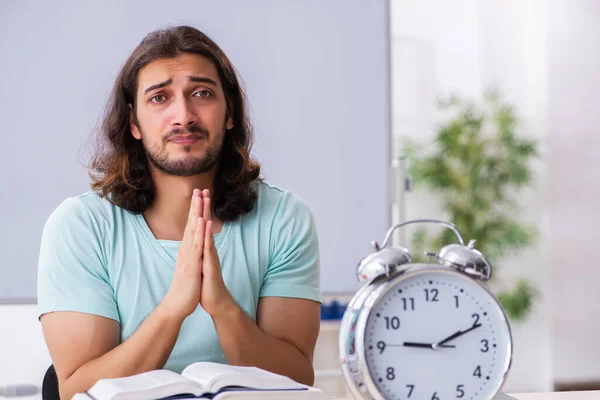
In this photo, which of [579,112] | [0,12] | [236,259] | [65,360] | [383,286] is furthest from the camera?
[579,112]

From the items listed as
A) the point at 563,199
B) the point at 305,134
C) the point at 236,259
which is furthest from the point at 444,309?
the point at 563,199

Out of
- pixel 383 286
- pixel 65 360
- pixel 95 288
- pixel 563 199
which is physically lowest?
pixel 563 199

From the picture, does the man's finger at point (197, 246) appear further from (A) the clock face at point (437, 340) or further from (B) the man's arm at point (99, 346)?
(A) the clock face at point (437, 340)

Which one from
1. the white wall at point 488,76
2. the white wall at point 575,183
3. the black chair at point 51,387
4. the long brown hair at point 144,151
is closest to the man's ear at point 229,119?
the long brown hair at point 144,151

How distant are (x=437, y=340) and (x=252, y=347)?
0.53 m

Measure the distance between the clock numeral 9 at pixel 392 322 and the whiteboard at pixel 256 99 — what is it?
1.81 meters

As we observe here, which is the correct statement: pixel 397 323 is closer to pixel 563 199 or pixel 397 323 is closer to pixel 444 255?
pixel 444 255

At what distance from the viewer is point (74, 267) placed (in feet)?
5.16

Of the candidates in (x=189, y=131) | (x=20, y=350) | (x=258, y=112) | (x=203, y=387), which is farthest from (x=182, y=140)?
(x=20, y=350)

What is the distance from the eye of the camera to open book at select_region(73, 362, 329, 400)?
1030 mm

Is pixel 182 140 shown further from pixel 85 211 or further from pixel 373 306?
pixel 373 306

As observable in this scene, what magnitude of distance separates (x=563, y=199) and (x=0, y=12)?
4019mm

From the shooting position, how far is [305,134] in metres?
2.87

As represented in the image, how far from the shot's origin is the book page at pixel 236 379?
41.8 inches
